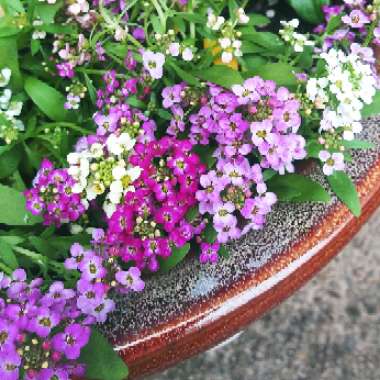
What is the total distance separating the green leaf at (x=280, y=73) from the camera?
3.18 ft

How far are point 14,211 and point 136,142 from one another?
0.17 meters

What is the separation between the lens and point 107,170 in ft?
2.80

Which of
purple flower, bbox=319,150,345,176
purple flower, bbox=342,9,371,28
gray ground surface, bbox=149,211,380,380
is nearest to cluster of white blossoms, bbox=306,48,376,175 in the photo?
purple flower, bbox=319,150,345,176

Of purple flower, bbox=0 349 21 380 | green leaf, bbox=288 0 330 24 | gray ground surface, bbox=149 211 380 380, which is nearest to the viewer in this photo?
purple flower, bbox=0 349 21 380

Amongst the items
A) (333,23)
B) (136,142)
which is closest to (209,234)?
(136,142)

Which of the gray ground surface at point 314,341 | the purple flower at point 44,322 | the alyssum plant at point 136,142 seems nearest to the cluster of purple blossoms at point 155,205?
the alyssum plant at point 136,142

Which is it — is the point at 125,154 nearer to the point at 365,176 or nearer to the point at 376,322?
the point at 365,176

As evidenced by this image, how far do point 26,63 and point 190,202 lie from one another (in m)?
0.32

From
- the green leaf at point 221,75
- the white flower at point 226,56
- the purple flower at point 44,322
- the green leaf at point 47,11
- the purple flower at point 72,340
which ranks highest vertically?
the green leaf at point 47,11

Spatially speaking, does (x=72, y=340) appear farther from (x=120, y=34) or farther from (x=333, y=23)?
(x=333, y=23)

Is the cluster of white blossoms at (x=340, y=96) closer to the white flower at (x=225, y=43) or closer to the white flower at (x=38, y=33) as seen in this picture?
the white flower at (x=225, y=43)

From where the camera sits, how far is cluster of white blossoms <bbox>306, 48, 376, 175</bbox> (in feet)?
2.97

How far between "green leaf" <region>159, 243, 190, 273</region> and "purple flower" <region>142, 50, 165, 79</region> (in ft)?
0.67

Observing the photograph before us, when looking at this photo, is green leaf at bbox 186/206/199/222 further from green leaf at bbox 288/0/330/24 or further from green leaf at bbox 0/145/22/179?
green leaf at bbox 288/0/330/24
